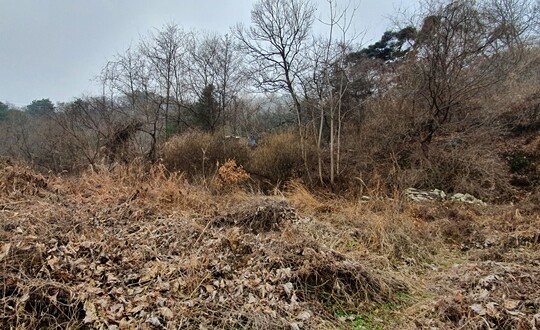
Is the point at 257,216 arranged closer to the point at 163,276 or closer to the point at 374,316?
the point at 163,276

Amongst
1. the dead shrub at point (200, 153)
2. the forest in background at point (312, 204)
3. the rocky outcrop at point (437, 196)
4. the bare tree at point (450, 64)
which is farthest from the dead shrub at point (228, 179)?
the bare tree at point (450, 64)

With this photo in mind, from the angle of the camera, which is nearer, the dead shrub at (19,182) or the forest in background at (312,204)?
the forest in background at (312,204)

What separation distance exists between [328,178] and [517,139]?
5.14 m

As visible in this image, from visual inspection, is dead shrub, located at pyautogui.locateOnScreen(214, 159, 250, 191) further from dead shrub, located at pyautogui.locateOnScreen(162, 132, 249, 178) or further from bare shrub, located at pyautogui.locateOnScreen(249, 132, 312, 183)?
dead shrub, located at pyautogui.locateOnScreen(162, 132, 249, 178)

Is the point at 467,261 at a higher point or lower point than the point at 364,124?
lower

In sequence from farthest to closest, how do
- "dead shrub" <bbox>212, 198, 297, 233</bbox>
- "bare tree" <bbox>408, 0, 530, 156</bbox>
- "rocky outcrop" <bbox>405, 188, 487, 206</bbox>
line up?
"bare tree" <bbox>408, 0, 530, 156</bbox> → "rocky outcrop" <bbox>405, 188, 487, 206</bbox> → "dead shrub" <bbox>212, 198, 297, 233</bbox>

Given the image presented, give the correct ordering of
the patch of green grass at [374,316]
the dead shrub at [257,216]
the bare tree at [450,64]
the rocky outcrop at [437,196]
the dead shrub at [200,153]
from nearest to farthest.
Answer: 1. the patch of green grass at [374,316]
2. the dead shrub at [257,216]
3. the rocky outcrop at [437,196]
4. the bare tree at [450,64]
5. the dead shrub at [200,153]

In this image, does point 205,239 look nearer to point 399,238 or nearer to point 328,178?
point 399,238

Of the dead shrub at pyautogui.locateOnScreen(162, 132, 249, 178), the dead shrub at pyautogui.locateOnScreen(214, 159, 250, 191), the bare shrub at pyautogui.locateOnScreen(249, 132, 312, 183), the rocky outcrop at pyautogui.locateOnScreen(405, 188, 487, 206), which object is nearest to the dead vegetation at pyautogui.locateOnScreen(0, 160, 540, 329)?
the rocky outcrop at pyautogui.locateOnScreen(405, 188, 487, 206)

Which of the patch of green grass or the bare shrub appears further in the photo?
the bare shrub

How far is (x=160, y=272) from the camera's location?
2926mm

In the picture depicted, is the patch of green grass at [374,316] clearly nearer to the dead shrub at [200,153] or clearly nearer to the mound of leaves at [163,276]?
the mound of leaves at [163,276]

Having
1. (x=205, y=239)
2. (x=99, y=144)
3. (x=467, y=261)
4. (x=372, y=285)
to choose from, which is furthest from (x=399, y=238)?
(x=99, y=144)

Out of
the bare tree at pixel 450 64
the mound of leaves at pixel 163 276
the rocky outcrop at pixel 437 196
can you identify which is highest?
the bare tree at pixel 450 64
